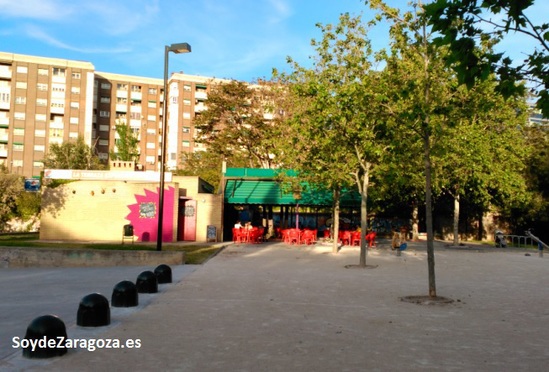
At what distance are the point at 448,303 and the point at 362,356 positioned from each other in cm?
489

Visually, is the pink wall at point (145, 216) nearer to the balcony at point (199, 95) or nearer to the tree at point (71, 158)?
the tree at point (71, 158)

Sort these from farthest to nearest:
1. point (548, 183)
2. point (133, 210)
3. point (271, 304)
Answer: point (548, 183)
point (133, 210)
point (271, 304)

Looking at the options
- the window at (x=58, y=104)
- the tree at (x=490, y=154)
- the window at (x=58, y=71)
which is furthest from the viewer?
the window at (x=58, y=71)

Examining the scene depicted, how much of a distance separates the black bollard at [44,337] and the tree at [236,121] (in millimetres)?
37173

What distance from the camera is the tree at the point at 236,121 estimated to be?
43.4 m

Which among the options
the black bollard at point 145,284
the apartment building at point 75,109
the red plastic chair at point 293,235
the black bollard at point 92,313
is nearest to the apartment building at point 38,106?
the apartment building at point 75,109

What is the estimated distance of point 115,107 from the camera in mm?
90688

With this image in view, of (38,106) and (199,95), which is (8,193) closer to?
(38,106)

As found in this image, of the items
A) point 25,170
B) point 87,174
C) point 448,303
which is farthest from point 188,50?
point 25,170

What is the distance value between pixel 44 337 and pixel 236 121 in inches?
1581

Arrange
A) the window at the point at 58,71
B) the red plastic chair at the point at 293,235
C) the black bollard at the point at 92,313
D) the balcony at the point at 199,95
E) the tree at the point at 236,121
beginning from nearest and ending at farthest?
the black bollard at the point at 92,313 < the red plastic chair at the point at 293,235 < the tree at the point at 236,121 < the window at the point at 58,71 < the balcony at the point at 199,95

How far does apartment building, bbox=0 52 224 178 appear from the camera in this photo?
3120 inches

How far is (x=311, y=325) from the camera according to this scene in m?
7.71

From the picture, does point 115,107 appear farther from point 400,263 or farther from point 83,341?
point 83,341
